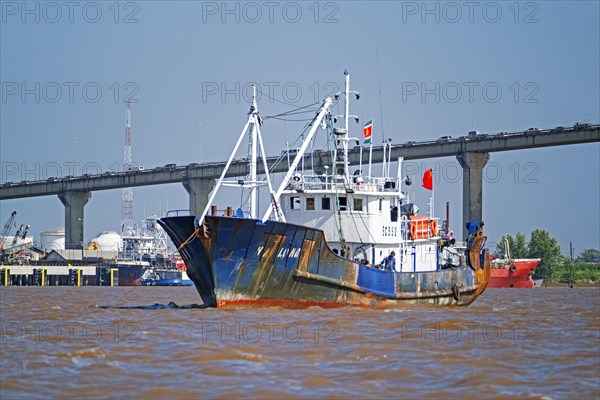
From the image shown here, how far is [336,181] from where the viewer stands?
140 feet

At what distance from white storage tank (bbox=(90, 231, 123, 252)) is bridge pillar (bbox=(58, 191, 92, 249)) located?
→ 3225cm

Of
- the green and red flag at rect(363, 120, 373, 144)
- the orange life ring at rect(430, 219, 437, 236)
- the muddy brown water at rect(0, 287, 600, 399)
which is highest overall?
the green and red flag at rect(363, 120, 373, 144)

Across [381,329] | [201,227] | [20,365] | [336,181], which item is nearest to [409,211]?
[336,181]

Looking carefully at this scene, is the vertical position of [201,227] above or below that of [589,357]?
above

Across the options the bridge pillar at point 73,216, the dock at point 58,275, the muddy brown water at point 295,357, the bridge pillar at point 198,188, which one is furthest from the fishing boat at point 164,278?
the muddy brown water at point 295,357

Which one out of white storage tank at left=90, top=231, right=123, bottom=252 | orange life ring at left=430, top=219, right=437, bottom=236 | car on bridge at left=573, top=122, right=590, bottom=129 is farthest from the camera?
white storage tank at left=90, top=231, right=123, bottom=252

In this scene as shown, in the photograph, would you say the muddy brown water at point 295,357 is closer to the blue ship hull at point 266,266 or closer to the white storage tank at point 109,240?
the blue ship hull at point 266,266

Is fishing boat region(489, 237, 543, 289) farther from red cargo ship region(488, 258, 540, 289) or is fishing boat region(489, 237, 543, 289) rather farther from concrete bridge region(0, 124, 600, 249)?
Result: concrete bridge region(0, 124, 600, 249)

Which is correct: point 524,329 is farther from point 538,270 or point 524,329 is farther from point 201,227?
point 538,270

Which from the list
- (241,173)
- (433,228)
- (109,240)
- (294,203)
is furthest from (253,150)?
(109,240)

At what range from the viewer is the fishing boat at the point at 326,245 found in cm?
A: 3588

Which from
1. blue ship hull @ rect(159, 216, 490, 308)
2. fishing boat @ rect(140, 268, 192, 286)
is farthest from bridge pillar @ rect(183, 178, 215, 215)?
blue ship hull @ rect(159, 216, 490, 308)

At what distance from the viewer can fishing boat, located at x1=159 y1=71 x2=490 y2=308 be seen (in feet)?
118

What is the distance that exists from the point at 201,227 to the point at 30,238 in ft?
499
